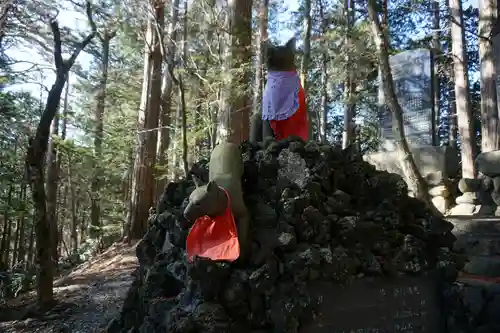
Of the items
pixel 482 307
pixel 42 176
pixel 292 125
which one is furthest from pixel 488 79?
pixel 42 176

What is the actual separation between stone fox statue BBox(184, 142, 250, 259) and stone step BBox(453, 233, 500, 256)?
3.33m

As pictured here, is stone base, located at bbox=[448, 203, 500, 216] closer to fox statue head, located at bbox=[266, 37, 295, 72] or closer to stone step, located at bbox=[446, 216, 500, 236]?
stone step, located at bbox=[446, 216, 500, 236]

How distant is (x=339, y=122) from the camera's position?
23.2m

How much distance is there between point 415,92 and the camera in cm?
1034

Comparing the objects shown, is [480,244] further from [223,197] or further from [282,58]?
[223,197]

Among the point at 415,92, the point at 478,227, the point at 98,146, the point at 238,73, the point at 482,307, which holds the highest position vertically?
the point at 415,92

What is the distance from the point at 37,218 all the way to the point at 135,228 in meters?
4.69

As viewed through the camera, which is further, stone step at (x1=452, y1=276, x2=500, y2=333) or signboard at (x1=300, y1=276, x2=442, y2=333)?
stone step at (x1=452, y1=276, x2=500, y2=333)

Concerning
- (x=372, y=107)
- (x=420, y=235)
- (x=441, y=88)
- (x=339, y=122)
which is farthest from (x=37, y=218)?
(x=441, y=88)

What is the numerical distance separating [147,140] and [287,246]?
27.7ft

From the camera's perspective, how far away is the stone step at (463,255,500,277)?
447 centimetres

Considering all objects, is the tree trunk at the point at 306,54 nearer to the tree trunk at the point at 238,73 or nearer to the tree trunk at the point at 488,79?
the tree trunk at the point at 238,73

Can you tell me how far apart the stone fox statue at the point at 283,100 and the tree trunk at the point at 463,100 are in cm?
843

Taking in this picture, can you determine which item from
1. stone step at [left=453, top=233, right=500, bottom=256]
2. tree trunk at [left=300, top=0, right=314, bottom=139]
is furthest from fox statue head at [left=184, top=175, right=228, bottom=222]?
tree trunk at [left=300, top=0, right=314, bottom=139]
